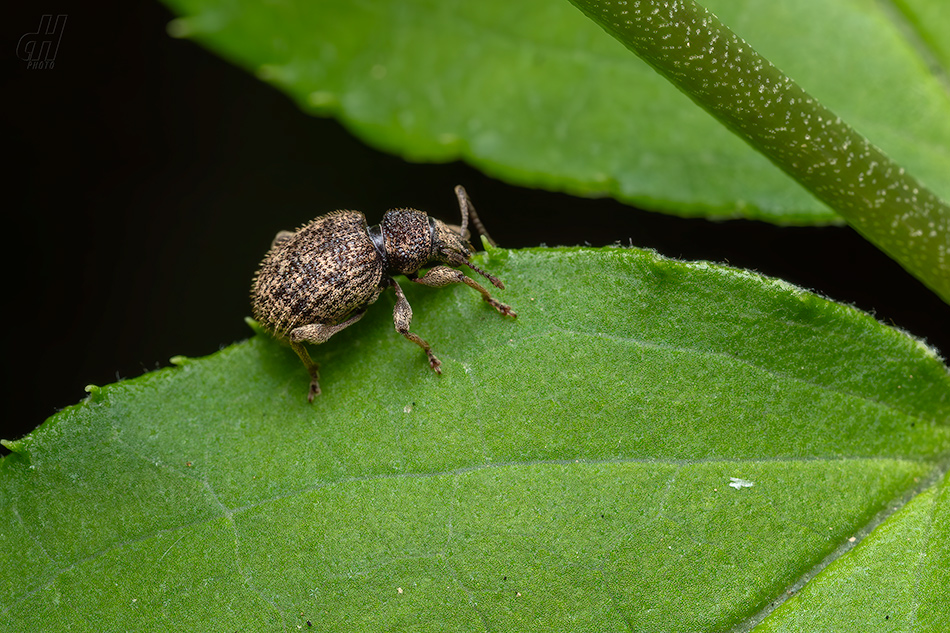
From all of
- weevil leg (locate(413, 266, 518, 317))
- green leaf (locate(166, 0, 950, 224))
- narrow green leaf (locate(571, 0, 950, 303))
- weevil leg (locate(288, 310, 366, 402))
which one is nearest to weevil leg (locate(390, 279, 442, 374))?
weevil leg (locate(413, 266, 518, 317))

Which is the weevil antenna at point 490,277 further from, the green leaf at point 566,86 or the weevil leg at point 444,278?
the green leaf at point 566,86

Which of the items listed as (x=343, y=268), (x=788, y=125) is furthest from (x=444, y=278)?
(x=788, y=125)

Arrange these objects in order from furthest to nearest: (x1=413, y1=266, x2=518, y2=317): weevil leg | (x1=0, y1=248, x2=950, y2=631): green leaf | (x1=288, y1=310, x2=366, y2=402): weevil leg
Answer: (x1=413, y1=266, x2=518, y2=317): weevil leg → (x1=288, y1=310, x2=366, y2=402): weevil leg → (x1=0, y1=248, x2=950, y2=631): green leaf

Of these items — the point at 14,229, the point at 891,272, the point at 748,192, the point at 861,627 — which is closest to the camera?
the point at 861,627

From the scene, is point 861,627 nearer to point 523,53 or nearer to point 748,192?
point 748,192

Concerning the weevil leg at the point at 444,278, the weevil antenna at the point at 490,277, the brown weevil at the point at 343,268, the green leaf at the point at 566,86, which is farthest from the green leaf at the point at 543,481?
the green leaf at the point at 566,86

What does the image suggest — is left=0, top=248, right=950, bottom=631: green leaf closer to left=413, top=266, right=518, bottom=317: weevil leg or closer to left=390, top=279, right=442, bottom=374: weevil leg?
left=390, top=279, right=442, bottom=374: weevil leg

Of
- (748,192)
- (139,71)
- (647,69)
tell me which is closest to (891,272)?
(748,192)

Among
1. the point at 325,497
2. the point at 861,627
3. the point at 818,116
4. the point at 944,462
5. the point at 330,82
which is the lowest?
the point at 325,497
